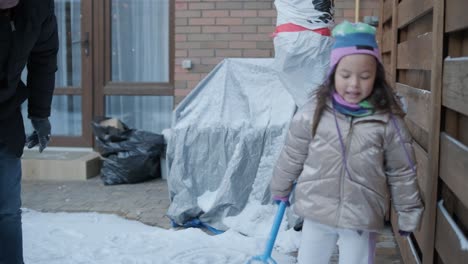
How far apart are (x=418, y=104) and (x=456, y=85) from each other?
39.8 inches

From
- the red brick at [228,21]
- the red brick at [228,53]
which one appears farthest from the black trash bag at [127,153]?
the red brick at [228,21]

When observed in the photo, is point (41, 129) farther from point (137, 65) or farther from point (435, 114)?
point (137, 65)

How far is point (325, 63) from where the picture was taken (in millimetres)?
4270

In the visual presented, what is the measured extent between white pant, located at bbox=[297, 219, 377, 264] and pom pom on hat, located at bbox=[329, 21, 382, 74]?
68cm

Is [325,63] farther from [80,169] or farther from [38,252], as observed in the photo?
[80,169]

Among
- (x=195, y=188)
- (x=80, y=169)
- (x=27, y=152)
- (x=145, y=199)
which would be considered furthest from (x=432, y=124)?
(x=27, y=152)

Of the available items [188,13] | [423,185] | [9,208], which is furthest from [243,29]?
[9,208]

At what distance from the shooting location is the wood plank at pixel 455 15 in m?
2.13

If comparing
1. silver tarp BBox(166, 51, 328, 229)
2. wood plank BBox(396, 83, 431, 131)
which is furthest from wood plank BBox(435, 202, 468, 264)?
silver tarp BBox(166, 51, 328, 229)

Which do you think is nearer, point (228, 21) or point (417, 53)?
point (417, 53)

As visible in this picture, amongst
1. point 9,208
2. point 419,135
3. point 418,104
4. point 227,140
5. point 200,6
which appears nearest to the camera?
point 9,208

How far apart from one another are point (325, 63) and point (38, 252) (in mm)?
2334

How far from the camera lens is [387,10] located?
5.01 metres

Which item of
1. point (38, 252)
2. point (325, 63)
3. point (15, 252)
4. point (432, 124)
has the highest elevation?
point (325, 63)
